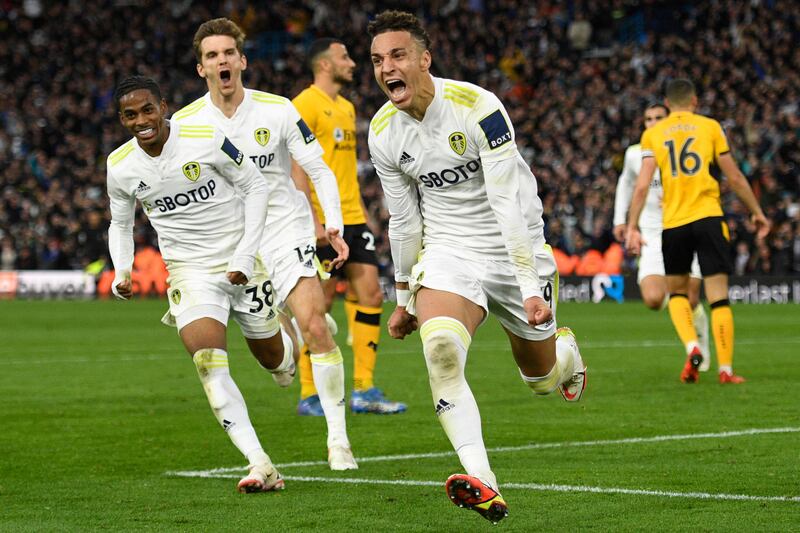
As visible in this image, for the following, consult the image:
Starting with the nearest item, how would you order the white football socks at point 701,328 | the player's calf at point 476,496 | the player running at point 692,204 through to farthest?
the player's calf at point 476,496 < the player running at point 692,204 < the white football socks at point 701,328

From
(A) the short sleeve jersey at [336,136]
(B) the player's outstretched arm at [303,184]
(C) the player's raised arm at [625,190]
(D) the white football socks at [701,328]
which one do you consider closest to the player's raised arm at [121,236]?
(B) the player's outstretched arm at [303,184]

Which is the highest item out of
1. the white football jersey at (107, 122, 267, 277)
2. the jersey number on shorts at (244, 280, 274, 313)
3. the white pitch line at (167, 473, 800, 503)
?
the white football jersey at (107, 122, 267, 277)

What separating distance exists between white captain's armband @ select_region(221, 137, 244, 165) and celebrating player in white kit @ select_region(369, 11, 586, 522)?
1231 mm

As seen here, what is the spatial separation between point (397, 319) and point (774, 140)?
928 inches

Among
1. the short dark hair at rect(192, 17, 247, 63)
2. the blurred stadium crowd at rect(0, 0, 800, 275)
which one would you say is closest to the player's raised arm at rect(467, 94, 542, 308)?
the short dark hair at rect(192, 17, 247, 63)

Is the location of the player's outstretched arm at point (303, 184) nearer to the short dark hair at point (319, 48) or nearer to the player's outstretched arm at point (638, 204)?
the short dark hair at point (319, 48)

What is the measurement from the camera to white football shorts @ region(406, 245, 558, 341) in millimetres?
6137

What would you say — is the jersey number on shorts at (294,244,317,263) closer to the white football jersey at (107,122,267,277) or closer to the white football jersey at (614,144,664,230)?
the white football jersey at (107,122,267,277)

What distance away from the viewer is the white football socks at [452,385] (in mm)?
5660

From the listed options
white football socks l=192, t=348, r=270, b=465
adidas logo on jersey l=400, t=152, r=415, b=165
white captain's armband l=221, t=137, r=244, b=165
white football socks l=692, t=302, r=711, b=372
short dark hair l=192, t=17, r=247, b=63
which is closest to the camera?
adidas logo on jersey l=400, t=152, r=415, b=165

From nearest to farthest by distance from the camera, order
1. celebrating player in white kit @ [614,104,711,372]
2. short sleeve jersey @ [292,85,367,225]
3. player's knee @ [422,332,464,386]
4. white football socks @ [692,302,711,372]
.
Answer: player's knee @ [422,332,464,386]
short sleeve jersey @ [292,85,367,225]
white football socks @ [692,302,711,372]
celebrating player in white kit @ [614,104,711,372]

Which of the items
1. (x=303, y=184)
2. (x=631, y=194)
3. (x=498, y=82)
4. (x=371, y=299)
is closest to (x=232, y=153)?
(x=303, y=184)

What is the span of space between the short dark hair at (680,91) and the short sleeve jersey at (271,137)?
4718 millimetres

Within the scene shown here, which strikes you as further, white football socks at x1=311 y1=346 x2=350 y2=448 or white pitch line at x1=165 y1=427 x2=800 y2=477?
white football socks at x1=311 y1=346 x2=350 y2=448
